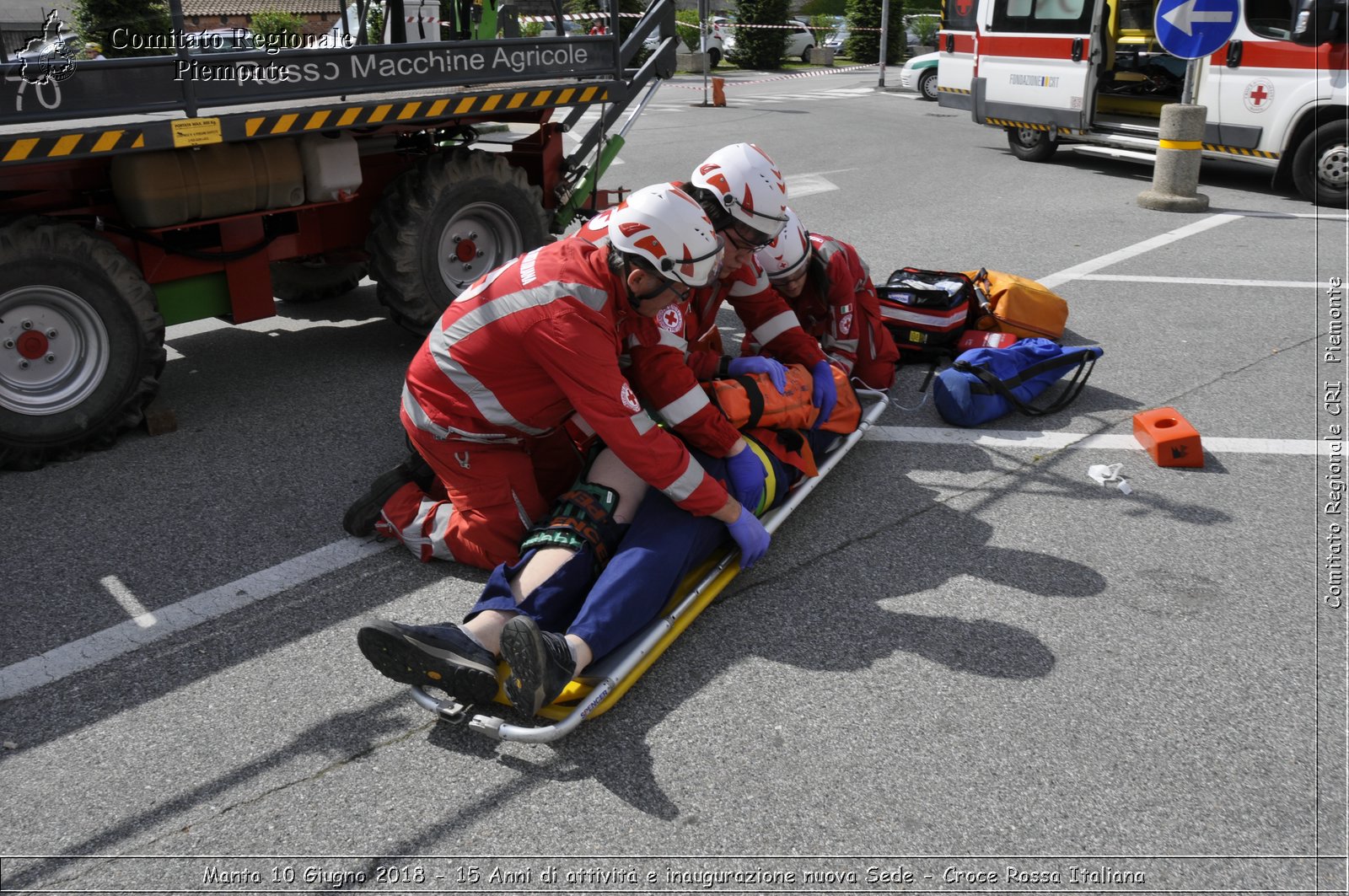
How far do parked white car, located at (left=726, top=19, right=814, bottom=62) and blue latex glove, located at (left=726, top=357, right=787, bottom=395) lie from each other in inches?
1254

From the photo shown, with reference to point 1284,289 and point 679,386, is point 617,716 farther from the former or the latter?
point 1284,289

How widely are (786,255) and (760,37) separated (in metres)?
29.9

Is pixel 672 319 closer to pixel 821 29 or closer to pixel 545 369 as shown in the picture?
pixel 545 369

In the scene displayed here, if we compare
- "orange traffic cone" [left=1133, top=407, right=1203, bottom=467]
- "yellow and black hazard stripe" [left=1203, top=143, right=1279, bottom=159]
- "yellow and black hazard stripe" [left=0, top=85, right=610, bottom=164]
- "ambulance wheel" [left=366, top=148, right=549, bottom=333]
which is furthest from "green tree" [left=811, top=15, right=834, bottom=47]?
"orange traffic cone" [left=1133, top=407, right=1203, bottom=467]

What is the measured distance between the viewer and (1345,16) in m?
10.4

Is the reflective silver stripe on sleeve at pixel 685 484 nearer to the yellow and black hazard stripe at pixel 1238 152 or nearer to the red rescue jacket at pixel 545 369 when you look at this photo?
the red rescue jacket at pixel 545 369

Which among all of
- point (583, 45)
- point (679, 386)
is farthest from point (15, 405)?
point (583, 45)

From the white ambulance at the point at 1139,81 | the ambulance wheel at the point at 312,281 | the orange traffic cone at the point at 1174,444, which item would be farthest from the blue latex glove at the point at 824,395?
the white ambulance at the point at 1139,81

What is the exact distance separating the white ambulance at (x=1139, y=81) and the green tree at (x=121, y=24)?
836cm

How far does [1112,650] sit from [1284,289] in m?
5.67

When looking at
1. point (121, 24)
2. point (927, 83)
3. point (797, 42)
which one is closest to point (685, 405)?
point (121, 24)

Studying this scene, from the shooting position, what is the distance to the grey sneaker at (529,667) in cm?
311

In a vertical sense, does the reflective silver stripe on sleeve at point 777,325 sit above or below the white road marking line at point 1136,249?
above

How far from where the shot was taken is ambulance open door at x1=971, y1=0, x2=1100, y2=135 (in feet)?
40.8
